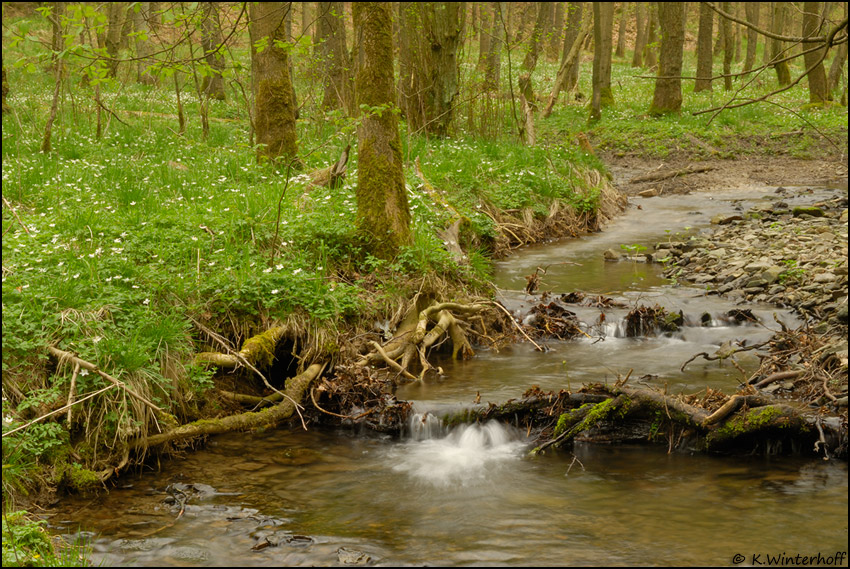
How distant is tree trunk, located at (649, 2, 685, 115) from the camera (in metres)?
21.9

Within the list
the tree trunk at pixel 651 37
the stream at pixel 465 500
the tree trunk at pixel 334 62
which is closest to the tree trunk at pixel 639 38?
the tree trunk at pixel 651 37

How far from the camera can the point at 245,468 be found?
5.74m

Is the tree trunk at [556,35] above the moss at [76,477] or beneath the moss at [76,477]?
above

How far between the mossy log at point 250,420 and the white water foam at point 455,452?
107 centimetres

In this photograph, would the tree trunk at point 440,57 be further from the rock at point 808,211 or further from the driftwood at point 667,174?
the rock at point 808,211

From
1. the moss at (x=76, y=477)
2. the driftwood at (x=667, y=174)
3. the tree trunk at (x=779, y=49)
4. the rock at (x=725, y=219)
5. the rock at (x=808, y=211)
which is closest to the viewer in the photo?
the moss at (x=76, y=477)

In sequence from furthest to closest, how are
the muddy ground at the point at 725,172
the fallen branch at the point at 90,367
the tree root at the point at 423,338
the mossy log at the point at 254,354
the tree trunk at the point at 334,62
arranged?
the muddy ground at the point at 725,172, the tree trunk at the point at 334,62, the tree root at the point at 423,338, the mossy log at the point at 254,354, the fallen branch at the point at 90,367

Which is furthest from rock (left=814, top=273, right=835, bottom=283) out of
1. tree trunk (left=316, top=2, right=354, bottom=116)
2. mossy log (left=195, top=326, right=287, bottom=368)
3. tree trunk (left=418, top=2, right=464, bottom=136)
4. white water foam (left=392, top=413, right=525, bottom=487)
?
tree trunk (left=316, top=2, right=354, bottom=116)

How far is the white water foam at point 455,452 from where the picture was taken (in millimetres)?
5766

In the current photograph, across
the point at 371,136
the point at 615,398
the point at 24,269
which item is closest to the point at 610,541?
the point at 615,398

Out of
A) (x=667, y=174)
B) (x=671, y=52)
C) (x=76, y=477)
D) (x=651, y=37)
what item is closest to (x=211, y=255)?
(x=76, y=477)

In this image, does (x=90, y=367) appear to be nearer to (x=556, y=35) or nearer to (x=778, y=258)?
(x=778, y=258)

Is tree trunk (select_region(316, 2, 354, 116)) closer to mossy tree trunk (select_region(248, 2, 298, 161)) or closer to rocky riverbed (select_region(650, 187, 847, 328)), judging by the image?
mossy tree trunk (select_region(248, 2, 298, 161))

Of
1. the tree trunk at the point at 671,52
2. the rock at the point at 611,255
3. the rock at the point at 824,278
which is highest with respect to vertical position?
the tree trunk at the point at 671,52
